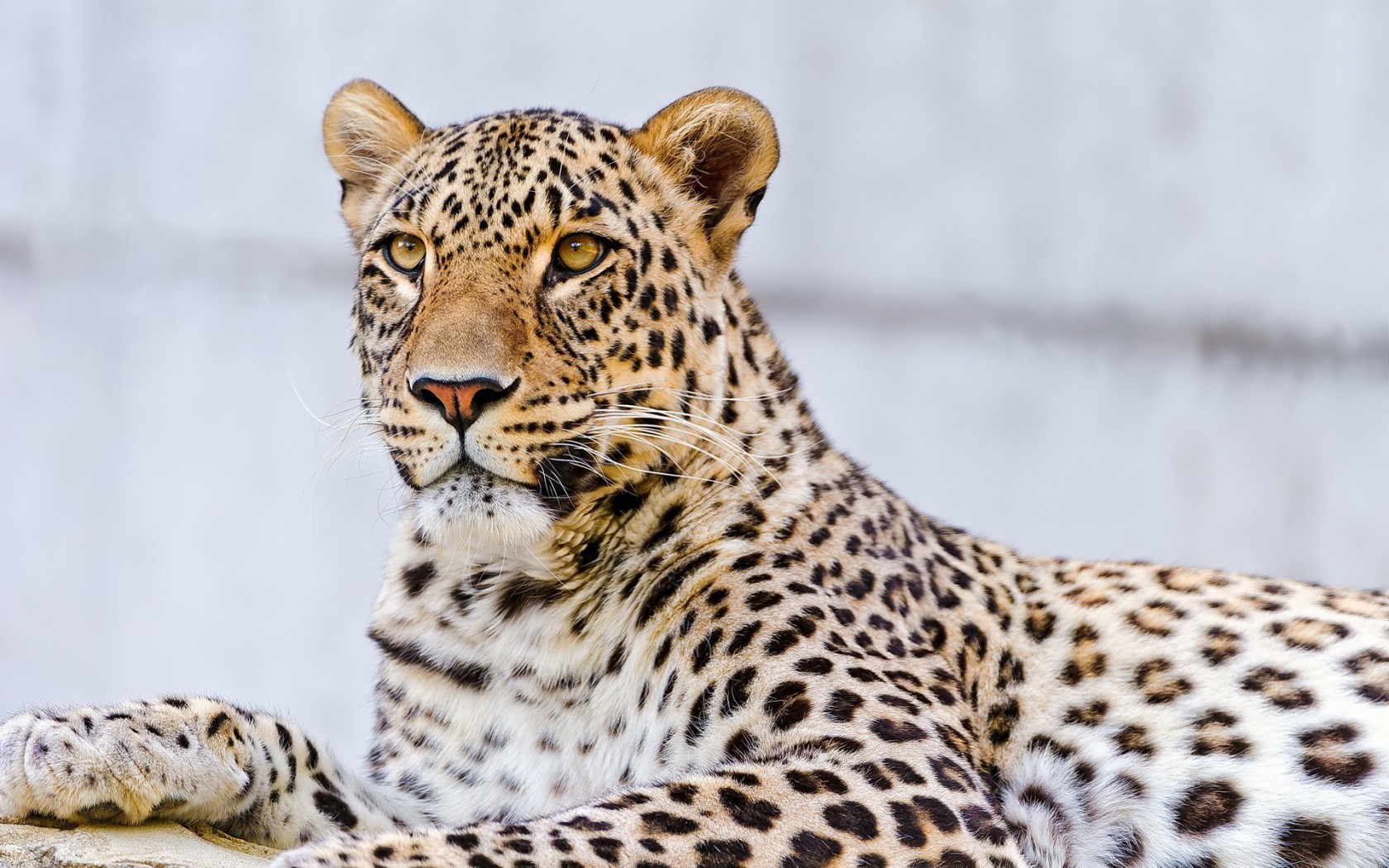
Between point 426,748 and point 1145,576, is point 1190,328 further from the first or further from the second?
point 426,748

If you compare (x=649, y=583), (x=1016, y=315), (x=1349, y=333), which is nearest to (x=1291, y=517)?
(x=1349, y=333)

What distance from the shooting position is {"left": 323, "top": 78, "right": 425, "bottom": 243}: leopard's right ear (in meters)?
5.13

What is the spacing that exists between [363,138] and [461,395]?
5.50 feet

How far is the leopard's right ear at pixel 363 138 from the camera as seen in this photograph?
5129 mm

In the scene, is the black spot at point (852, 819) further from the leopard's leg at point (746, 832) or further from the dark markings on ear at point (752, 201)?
the dark markings on ear at point (752, 201)

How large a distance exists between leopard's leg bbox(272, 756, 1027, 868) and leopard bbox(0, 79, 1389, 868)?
0.07ft

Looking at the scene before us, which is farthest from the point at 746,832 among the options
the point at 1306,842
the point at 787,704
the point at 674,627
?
the point at 1306,842

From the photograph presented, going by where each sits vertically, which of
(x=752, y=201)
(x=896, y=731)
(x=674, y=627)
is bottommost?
(x=896, y=731)

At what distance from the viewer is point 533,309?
4266mm

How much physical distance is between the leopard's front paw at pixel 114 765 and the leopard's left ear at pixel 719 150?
6.89 ft

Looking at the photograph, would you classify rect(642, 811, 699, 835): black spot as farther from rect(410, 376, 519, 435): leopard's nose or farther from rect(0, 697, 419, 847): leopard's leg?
rect(0, 697, 419, 847): leopard's leg

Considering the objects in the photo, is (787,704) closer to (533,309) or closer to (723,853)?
(723,853)

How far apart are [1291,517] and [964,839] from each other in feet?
23.8

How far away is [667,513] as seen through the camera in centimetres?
446
